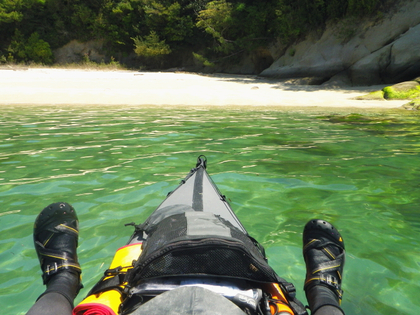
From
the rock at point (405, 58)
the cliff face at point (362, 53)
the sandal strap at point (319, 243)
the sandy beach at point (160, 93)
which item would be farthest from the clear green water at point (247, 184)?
the cliff face at point (362, 53)

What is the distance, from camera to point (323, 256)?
6.93 ft

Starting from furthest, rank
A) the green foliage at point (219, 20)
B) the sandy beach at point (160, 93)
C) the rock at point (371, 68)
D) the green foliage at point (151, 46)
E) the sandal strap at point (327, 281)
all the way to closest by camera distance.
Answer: the green foliage at point (151, 46) < the green foliage at point (219, 20) < the rock at point (371, 68) < the sandy beach at point (160, 93) < the sandal strap at point (327, 281)

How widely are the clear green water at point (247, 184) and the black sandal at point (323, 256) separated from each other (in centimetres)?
19

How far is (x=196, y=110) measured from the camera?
946cm

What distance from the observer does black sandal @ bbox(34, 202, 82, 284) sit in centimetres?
198

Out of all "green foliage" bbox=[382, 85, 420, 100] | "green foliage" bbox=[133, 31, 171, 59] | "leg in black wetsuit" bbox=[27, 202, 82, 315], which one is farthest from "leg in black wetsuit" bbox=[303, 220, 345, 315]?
"green foliage" bbox=[133, 31, 171, 59]

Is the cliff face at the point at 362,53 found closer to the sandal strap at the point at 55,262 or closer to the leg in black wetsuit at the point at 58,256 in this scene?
the leg in black wetsuit at the point at 58,256

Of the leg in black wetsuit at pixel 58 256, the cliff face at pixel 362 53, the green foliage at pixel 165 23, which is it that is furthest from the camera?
the green foliage at pixel 165 23

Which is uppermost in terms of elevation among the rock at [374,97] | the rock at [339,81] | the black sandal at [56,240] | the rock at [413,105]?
the rock at [339,81]

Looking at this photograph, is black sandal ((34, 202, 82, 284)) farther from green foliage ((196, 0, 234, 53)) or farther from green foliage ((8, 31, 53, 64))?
green foliage ((8, 31, 53, 64))

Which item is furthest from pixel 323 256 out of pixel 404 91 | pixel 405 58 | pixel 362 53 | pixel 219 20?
pixel 219 20

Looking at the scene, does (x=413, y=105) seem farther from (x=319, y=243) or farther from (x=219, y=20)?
(x=219, y=20)

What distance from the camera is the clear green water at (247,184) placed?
2.30 m

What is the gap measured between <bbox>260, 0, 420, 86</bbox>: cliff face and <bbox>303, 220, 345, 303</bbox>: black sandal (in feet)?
42.3
